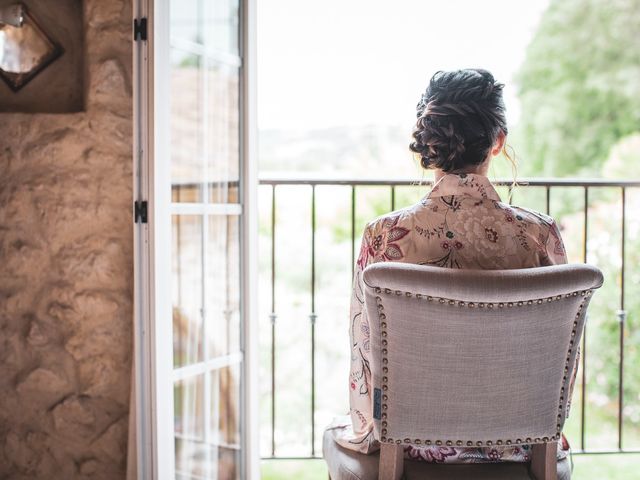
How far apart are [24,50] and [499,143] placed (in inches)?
67.5

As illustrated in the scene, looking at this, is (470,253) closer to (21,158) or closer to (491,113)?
(491,113)

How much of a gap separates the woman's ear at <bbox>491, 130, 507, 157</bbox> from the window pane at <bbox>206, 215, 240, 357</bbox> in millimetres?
1003

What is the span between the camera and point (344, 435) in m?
1.25

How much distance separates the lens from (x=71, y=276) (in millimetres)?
2002

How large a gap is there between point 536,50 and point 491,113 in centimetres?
889

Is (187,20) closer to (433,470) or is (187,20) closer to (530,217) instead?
(530,217)

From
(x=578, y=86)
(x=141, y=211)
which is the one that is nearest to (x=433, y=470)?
(x=141, y=211)

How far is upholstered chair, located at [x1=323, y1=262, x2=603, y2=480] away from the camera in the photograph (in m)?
0.95

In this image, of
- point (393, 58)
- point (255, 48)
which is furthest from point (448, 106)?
point (393, 58)

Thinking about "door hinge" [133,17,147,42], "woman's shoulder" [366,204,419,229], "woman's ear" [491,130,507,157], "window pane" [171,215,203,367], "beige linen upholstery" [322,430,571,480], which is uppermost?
"door hinge" [133,17,147,42]

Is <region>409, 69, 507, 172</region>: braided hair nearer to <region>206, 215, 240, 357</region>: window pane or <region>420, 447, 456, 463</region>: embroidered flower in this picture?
<region>420, 447, 456, 463</region>: embroidered flower

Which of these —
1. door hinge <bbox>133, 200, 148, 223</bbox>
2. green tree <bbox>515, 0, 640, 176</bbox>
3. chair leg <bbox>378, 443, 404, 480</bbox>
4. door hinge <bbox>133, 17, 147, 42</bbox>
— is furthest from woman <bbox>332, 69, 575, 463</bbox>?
green tree <bbox>515, 0, 640, 176</bbox>

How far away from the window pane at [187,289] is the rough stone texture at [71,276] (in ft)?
0.86

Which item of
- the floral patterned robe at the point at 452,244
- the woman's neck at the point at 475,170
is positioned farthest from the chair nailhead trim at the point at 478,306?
the woman's neck at the point at 475,170
